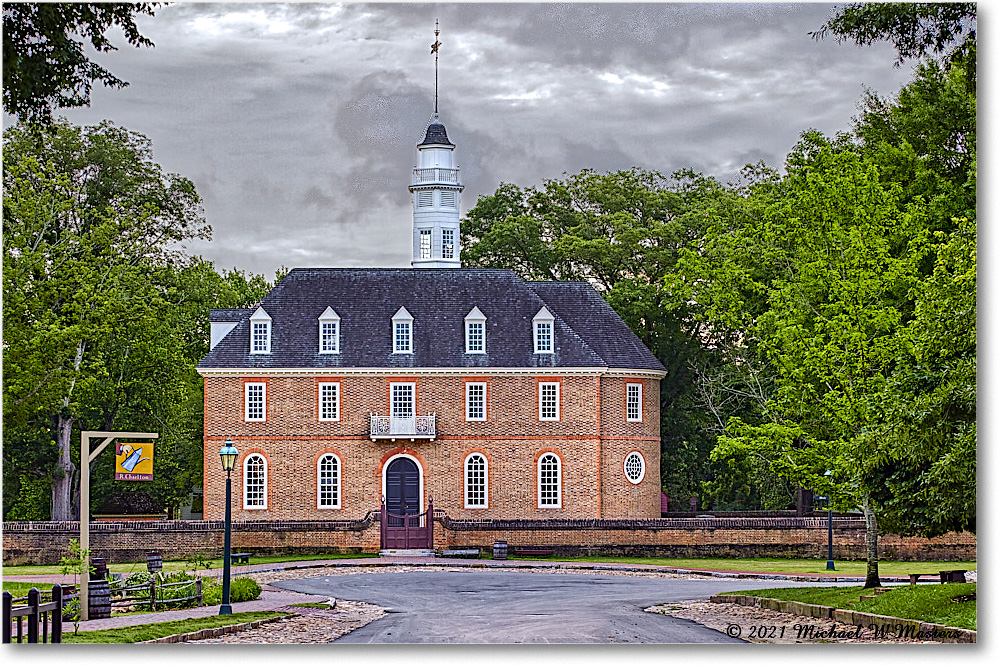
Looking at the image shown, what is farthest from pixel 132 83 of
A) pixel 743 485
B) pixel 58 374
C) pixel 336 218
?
pixel 743 485

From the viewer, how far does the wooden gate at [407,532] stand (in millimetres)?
33844

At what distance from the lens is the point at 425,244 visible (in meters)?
39.7

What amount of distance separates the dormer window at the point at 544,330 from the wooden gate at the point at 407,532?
5797mm

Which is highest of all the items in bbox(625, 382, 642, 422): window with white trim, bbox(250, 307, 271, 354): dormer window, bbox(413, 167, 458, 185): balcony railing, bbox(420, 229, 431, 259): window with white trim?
bbox(413, 167, 458, 185): balcony railing

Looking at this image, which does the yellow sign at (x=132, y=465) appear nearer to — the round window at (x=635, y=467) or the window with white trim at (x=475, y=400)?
the window with white trim at (x=475, y=400)

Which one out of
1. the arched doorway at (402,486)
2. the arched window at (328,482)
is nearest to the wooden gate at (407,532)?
the arched doorway at (402,486)

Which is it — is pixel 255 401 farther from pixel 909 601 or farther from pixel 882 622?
pixel 882 622

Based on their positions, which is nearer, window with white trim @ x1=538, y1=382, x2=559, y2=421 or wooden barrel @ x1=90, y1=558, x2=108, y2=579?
wooden barrel @ x1=90, y1=558, x2=108, y2=579

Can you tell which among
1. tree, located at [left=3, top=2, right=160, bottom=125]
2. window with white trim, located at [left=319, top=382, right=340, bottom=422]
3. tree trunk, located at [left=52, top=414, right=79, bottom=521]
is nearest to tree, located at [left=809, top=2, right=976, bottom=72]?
tree, located at [left=3, top=2, right=160, bottom=125]

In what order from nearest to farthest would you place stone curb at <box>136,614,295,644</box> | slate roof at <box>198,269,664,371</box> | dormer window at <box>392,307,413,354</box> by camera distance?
stone curb at <box>136,614,295,644</box> < slate roof at <box>198,269,664,371</box> < dormer window at <box>392,307,413,354</box>

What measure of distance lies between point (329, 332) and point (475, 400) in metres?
4.59

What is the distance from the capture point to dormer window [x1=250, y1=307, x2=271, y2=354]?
37.2 m

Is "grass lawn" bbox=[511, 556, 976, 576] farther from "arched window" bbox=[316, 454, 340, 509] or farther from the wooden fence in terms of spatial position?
the wooden fence

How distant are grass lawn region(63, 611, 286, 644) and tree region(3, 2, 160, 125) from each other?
6433 millimetres
